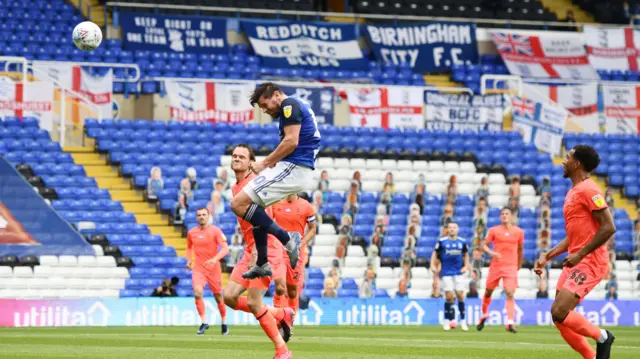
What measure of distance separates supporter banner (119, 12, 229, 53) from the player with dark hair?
25.8 meters

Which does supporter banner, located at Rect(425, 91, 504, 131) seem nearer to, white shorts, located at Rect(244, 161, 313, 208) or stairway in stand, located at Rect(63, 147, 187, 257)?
stairway in stand, located at Rect(63, 147, 187, 257)

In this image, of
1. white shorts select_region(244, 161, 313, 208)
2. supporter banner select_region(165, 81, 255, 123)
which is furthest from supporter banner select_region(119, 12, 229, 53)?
white shorts select_region(244, 161, 313, 208)

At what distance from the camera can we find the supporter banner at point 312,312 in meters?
23.7

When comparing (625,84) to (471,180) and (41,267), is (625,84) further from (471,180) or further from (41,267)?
(41,267)

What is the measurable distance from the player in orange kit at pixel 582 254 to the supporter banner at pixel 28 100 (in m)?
20.8

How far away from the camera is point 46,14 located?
35.8m

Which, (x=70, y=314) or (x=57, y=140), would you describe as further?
(x=57, y=140)

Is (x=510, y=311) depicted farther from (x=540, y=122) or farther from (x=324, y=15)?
(x=324, y=15)

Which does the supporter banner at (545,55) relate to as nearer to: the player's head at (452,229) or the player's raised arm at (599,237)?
the player's head at (452,229)

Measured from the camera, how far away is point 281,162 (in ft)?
37.4

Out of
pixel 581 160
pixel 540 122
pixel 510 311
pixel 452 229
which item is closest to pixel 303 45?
pixel 540 122

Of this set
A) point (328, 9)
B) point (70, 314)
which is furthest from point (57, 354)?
point (328, 9)

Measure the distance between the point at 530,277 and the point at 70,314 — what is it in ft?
40.1

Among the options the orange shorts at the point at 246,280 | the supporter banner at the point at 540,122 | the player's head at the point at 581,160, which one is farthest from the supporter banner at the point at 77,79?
the player's head at the point at 581,160
